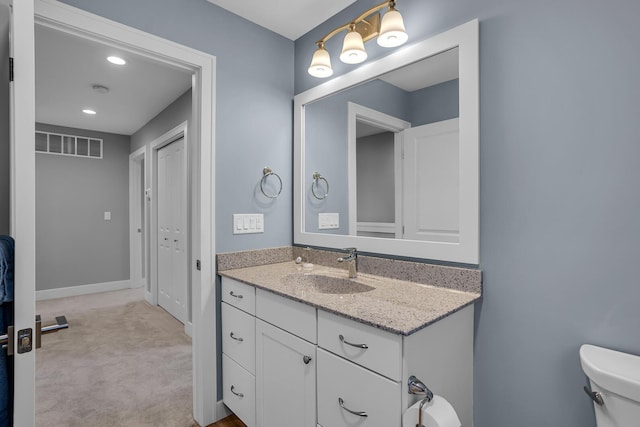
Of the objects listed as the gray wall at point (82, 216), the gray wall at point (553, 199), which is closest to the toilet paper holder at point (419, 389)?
the gray wall at point (553, 199)

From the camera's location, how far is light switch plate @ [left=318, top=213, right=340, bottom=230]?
2.03 meters

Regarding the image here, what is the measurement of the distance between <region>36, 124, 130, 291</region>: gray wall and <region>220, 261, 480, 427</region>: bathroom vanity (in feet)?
13.2

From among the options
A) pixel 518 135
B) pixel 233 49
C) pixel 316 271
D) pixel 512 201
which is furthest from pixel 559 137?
pixel 233 49

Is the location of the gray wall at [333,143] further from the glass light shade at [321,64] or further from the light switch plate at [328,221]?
the glass light shade at [321,64]

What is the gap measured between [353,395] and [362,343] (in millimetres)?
194

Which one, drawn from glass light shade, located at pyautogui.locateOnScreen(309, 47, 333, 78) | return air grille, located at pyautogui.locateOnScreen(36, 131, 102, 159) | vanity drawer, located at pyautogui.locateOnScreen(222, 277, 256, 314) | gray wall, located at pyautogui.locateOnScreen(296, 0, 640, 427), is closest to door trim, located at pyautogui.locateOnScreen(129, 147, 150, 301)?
return air grille, located at pyautogui.locateOnScreen(36, 131, 102, 159)

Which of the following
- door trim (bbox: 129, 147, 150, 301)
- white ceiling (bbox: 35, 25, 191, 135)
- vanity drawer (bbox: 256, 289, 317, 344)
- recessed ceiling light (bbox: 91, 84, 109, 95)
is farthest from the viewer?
door trim (bbox: 129, 147, 150, 301)

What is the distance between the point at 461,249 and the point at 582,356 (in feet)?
1.72

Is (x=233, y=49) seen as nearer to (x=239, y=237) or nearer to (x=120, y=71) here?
(x=239, y=237)

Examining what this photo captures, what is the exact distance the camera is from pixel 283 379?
1.42 metres

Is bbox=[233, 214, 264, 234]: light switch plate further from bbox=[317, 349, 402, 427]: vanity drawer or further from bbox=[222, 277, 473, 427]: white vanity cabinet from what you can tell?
bbox=[317, 349, 402, 427]: vanity drawer

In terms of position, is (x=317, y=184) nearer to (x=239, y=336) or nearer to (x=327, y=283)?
(x=327, y=283)

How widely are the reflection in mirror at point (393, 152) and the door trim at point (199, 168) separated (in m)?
0.66

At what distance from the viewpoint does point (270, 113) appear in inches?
84.7
